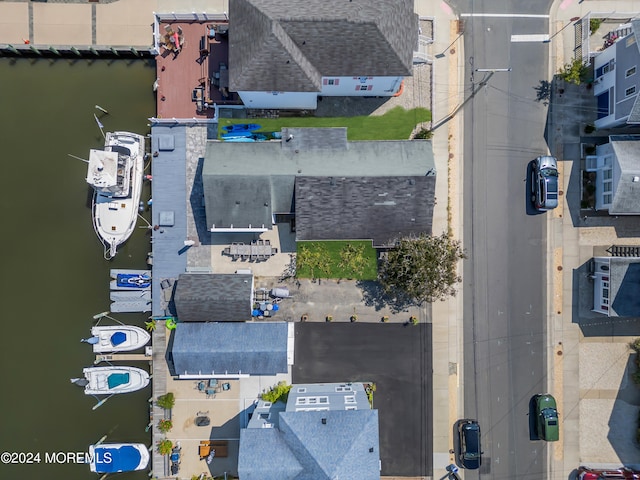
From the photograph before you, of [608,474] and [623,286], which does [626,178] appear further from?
[608,474]

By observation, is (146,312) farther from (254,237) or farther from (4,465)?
(4,465)

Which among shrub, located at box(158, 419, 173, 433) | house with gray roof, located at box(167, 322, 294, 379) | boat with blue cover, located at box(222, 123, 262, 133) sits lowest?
shrub, located at box(158, 419, 173, 433)

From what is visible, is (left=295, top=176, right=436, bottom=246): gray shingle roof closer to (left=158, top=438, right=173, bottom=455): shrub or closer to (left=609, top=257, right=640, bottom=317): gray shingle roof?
(left=609, top=257, right=640, bottom=317): gray shingle roof

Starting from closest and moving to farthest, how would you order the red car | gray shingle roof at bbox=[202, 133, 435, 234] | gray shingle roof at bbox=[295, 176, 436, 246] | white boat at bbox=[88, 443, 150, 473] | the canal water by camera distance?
gray shingle roof at bbox=[295, 176, 436, 246] < gray shingle roof at bbox=[202, 133, 435, 234] < the red car < white boat at bbox=[88, 443, 150, 473] < the canal water

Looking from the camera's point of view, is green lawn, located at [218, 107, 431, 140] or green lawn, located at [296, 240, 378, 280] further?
green lawn, located at [218, 107, 431, 140]

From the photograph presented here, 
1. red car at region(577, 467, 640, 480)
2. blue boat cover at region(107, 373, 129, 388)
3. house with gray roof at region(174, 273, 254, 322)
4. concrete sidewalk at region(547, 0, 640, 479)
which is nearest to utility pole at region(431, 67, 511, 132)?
concrete sidewalk at region(547, 0, 640, 479)

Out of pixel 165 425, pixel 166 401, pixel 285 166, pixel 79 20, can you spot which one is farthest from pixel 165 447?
pixel 79 20

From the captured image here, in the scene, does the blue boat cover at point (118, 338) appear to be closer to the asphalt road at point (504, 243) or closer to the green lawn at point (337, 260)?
the green lawn at point (337, 260)

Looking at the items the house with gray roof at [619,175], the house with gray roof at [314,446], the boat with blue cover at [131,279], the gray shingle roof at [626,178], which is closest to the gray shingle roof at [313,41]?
the boat with blue cover at [131,279]
